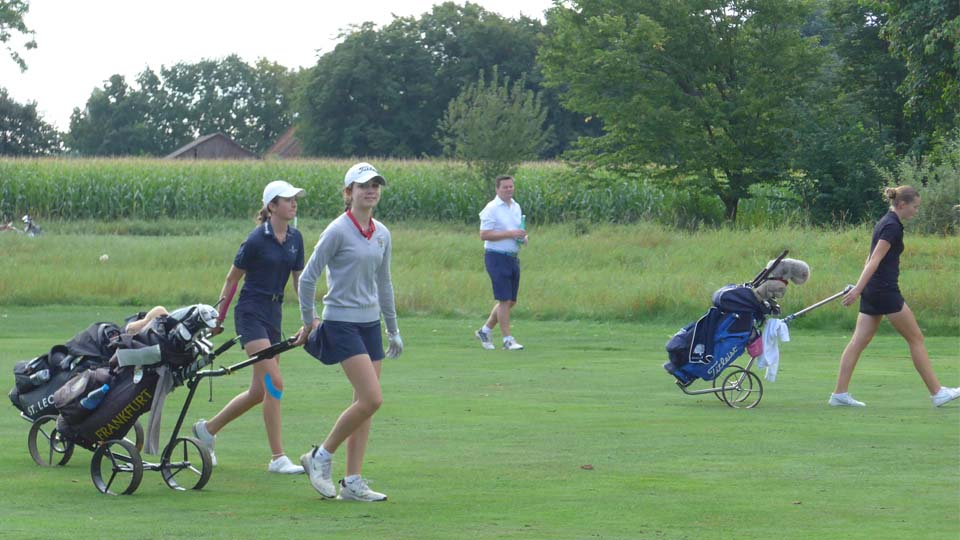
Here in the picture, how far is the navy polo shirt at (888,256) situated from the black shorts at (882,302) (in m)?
0.04

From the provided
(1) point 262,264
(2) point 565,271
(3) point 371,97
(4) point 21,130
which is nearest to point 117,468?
(1) point 262,264

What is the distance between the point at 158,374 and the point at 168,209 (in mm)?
40603

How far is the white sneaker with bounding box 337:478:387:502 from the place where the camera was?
28.1ft

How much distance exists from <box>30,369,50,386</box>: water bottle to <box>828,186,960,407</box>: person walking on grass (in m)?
6.78

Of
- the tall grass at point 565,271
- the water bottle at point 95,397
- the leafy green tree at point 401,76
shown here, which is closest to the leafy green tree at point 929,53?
the tall grass at point 565,271

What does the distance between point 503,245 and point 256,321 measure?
929 centimetres

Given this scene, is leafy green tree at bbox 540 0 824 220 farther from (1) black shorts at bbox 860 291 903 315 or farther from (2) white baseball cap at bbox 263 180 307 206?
(2) white baseball cap at bbox 263 180 307 206

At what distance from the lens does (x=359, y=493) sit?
8.58m

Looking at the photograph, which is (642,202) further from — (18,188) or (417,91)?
(417,91)

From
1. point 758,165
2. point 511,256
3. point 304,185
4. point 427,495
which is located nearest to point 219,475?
point 427,495

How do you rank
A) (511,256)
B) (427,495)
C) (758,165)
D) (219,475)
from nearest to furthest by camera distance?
(427,495) → (219,475) → (511,256) → (758,165)

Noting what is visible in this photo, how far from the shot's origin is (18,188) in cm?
4716

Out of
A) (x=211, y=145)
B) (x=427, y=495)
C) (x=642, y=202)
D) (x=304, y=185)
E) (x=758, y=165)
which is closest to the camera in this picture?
(x=427, y=495)

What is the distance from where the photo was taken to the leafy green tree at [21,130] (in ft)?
332
